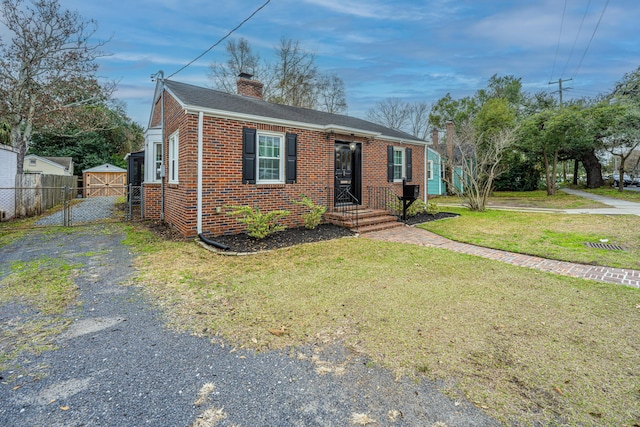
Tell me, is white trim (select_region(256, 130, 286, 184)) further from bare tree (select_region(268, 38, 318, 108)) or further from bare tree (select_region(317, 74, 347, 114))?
bare tree (select_region(317, 74, 347, 114))

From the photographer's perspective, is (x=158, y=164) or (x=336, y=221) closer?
(x=336, y=221)

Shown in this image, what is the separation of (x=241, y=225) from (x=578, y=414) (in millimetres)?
6914

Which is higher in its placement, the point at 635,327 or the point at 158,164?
the point at 158,164

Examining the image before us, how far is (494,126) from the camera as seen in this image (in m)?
21.6

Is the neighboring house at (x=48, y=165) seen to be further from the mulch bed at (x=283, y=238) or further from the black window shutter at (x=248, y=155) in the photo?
the mulch bed at (x=283, y=238)

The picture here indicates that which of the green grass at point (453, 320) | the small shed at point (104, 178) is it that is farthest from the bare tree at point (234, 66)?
the green grass at point (453, 320)

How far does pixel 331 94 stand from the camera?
2534 cm

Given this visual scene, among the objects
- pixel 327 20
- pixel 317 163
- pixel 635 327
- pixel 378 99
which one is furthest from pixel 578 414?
pixel 378 99

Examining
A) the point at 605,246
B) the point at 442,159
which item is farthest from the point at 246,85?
the point at 442,159

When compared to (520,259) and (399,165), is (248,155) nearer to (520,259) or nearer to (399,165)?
(520,259)

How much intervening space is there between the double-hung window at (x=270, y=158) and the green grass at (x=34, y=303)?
15.0ft

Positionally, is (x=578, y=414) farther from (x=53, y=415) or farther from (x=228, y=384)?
(x=53, y=415)

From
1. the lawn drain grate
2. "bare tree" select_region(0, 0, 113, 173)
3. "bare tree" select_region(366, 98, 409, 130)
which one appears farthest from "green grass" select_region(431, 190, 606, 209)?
"bare tree" select_region(0, 0, 113, 173)

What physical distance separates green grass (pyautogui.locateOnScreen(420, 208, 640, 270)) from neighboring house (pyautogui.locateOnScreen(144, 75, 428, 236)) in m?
3.03
